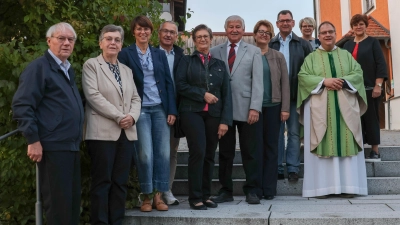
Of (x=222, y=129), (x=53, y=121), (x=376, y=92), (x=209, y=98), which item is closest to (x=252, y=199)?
(x=222, y=129)

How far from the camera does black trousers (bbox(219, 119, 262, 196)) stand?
593cm

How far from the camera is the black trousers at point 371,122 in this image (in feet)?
22.6

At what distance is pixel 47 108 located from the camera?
13.8ft

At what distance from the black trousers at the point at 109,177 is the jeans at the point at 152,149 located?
10.2 inches

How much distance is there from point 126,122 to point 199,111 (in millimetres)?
921

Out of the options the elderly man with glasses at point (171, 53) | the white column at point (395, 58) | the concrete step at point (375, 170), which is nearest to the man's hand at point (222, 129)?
the elderly man with glasses at point (171, 53)

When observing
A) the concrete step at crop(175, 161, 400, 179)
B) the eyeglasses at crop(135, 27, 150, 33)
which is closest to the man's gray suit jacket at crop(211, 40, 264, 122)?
the eyeglasses at crop(135, 27, 150, 33)

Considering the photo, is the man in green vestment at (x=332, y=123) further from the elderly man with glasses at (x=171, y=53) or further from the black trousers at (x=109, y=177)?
the black trousers at (x=109, y=177)

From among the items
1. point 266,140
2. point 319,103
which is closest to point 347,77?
point 319,103

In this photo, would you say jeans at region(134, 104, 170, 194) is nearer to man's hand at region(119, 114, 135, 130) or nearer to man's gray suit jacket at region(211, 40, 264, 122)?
man's hand at region(119, 114, 135, 130)

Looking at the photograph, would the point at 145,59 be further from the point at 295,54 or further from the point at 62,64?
the point at 295,54

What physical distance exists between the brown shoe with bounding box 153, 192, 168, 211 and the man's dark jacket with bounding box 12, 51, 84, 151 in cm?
139

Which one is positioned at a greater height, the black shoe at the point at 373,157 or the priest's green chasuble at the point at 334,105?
the priest's green chasuble at the point at 334,105

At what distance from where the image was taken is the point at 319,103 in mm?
6414
